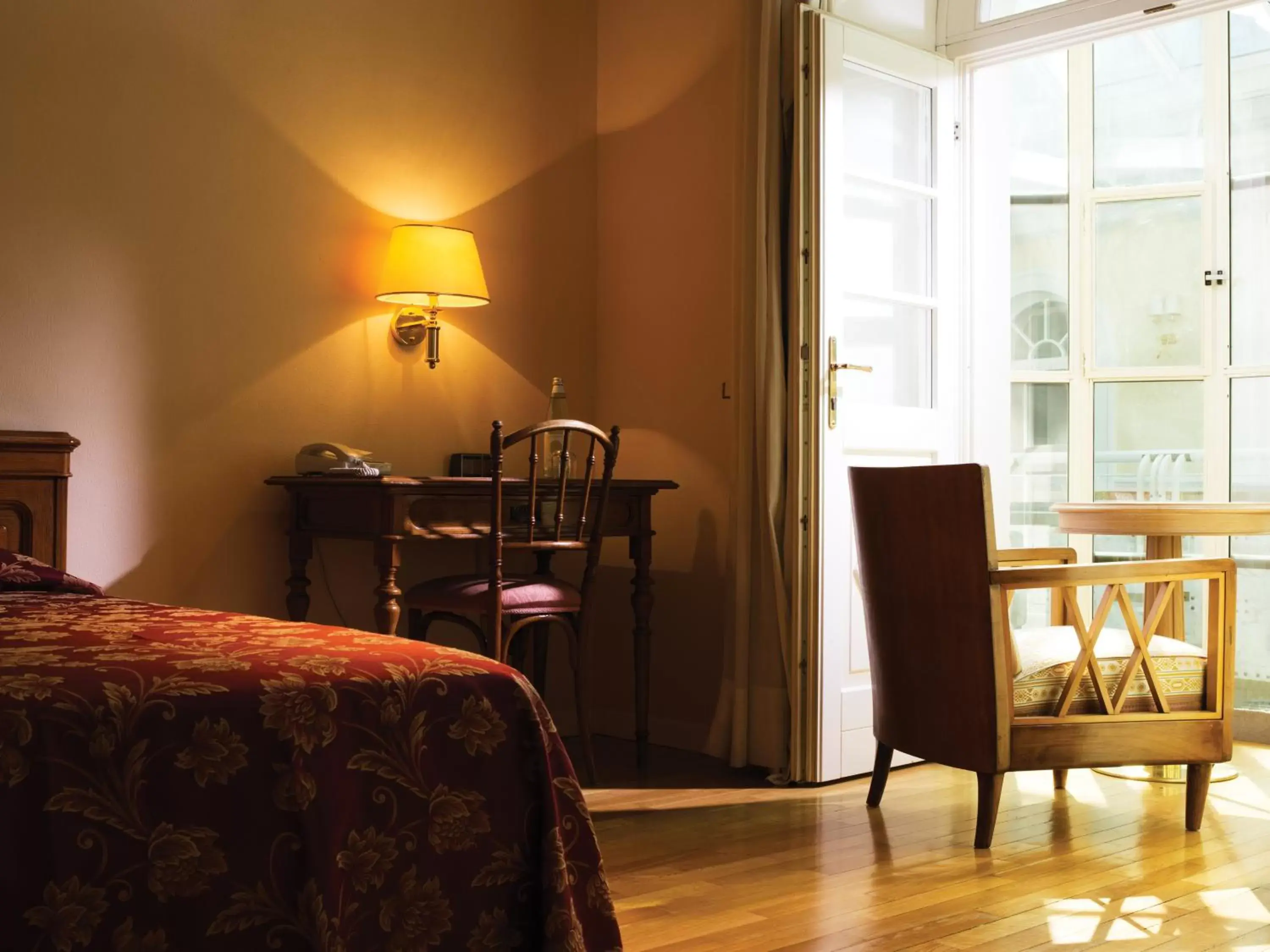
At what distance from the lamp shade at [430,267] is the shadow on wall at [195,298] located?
0.13 meters

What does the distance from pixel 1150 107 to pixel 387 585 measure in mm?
3395

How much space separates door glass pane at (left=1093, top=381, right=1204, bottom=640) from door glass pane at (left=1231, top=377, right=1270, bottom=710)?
5.5 inches

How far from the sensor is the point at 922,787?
3570 millimetres

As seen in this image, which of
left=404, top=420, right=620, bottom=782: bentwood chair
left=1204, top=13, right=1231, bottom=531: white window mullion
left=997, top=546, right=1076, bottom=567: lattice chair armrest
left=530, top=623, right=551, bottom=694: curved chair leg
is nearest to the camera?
left=404, top=420, right=620, bottom=782: bentwood chair

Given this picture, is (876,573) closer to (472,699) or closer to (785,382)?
(785,382)

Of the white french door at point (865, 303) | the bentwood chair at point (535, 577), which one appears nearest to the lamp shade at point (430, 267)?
the bentwood chair at point (535, 577)

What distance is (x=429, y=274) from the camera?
364cm

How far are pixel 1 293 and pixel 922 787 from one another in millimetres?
2670

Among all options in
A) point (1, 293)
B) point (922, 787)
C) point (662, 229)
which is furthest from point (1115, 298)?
point (1, 293)

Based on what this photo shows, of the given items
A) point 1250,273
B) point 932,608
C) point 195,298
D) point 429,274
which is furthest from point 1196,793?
point 195,298

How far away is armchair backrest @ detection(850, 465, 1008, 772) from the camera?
2863 millimetres

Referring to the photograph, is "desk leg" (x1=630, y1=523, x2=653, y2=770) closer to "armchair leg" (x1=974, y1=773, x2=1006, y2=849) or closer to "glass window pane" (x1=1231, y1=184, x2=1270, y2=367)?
"armchair leg" (x1=974, y1=773, x2=1006, y2=849)

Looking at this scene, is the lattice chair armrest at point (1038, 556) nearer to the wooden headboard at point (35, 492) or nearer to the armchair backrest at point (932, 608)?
the armchair backrest at point (932, 608)

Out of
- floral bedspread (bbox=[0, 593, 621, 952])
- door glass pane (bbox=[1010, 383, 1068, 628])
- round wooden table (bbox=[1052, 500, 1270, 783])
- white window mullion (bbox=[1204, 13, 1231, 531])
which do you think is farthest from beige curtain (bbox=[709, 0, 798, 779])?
floral bedspread (bbox=[0, 593, 621, 952])
